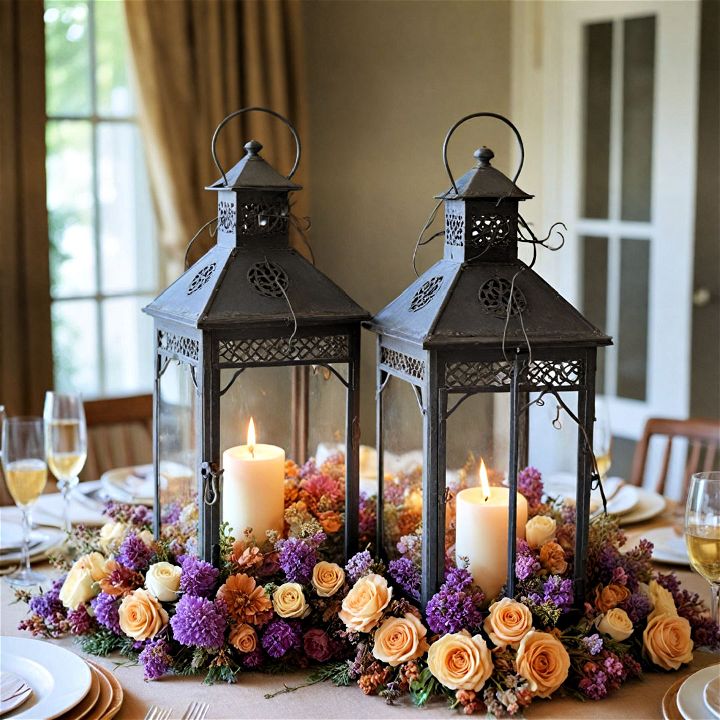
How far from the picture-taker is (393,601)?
128 cm

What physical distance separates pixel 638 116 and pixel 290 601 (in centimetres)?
301

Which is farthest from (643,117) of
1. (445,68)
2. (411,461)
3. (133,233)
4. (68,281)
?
(411,461)

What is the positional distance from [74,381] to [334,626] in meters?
2.42

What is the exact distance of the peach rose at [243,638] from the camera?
4.15 feet

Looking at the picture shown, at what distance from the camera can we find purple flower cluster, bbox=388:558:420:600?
4.30 ft

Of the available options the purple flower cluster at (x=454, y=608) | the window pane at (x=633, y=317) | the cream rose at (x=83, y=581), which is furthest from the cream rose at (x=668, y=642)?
the window pane at (x=633, y=317)

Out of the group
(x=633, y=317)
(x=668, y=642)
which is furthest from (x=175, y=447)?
(x=633, y=317)

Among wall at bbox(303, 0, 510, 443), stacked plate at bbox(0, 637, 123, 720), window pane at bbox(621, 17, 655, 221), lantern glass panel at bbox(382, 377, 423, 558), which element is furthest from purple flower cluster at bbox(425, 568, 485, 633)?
window pane at bbox(621, 17, 655, 221)

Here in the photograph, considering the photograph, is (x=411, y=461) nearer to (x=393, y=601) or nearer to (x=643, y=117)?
(x=393, y=601)

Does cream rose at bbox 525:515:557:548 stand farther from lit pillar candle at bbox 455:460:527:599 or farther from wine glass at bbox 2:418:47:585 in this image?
wine glass at bbox 2:418:47:585

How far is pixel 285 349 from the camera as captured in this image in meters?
1.36

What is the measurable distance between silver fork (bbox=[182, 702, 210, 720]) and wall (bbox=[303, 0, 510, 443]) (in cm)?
276

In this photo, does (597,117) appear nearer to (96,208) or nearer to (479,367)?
(96,208)

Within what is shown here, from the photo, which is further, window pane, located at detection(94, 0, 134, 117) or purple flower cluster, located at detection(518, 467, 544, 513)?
window pane, located at detection(94, 0, 134, 117)
